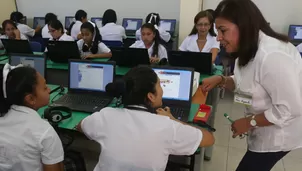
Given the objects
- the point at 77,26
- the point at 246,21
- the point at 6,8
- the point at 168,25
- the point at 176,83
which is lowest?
the point at 176,83

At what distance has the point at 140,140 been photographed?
1.01 m

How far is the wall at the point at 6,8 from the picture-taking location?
19.5 feet

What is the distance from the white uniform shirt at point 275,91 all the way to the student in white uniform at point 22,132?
941mm

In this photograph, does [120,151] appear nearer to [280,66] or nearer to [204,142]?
[204,142]

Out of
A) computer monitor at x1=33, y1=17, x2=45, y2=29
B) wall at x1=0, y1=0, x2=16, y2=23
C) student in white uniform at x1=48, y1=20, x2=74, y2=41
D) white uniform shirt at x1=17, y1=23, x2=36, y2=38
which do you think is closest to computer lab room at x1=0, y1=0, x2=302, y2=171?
student in white uniform at x1=48, y1=20, x2=74, y2=41

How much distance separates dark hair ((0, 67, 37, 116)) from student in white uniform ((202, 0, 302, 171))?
912 mm

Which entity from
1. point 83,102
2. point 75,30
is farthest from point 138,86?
point 75,30

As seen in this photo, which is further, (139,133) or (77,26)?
(77,26)

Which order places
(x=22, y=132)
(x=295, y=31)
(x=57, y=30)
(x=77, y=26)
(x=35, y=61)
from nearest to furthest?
(x=22, y=132), (x=35, y=61), (x=57, y=30), (x=295, y=31), (x=77, y=26)

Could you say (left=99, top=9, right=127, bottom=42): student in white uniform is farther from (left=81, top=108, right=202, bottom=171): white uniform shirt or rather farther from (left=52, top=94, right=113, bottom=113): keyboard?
(left=81, top=108, right=202, bottom=171): white uniform shirt

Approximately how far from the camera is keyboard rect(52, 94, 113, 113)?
5.57 ft

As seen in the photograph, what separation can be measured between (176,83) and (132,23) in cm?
410

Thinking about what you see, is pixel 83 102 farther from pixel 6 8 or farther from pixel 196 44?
pixel 6 8

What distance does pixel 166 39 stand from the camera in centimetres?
466
